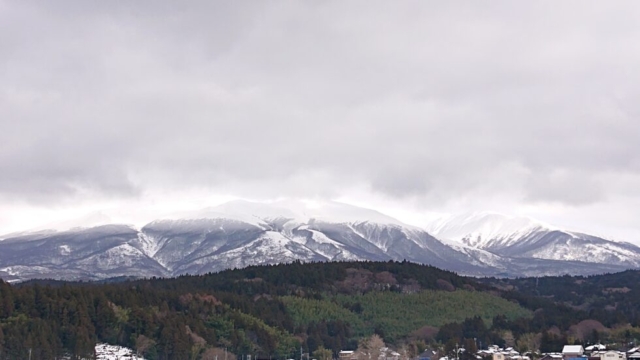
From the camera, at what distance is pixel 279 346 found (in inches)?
7594

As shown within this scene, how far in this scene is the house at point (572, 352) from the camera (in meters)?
180

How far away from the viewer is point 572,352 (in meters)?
181

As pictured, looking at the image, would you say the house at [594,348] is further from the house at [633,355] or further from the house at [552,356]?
the house at [633,355]

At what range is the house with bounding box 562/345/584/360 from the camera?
591 ft

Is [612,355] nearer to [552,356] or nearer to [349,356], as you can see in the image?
[552,356]

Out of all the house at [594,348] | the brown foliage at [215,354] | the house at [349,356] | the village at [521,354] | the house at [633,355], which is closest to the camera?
the house at [633,355]

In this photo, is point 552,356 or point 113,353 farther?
point 552,356

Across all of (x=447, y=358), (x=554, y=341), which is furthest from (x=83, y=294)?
(x=554, y=341)

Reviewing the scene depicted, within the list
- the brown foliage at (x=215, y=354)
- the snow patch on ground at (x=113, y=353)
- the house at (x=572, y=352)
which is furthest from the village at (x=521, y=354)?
the snow patch on ground at (x=113, y=353)

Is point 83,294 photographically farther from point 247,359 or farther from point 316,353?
point 316,353

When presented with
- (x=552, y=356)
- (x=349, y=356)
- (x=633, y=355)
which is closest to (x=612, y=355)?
(x=633, y=355)

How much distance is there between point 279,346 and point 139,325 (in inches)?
1205

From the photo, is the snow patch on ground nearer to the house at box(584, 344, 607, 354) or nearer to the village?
the village

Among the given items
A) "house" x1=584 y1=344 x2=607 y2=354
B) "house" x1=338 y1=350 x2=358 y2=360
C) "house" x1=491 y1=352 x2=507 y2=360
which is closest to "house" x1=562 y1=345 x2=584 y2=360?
"house" x1=584 y1=344 x2=607 y2=354
